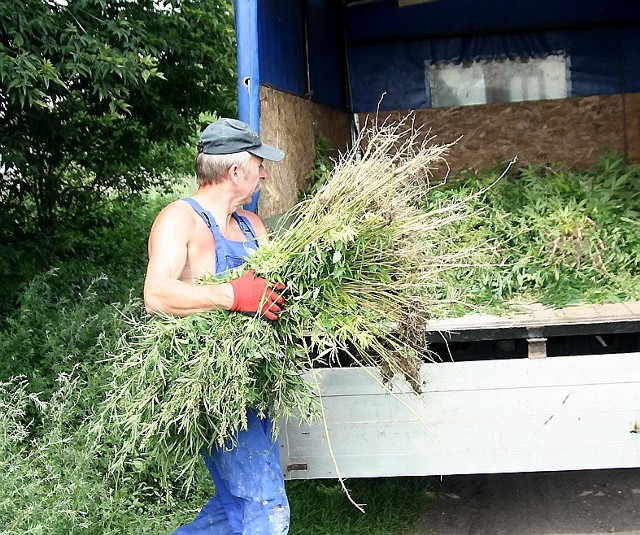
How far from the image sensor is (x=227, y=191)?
10.9ft

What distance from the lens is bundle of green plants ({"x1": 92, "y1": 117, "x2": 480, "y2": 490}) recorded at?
2.95 m

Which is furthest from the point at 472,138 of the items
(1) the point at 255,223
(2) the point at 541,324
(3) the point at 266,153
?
(3) the point at 266,153

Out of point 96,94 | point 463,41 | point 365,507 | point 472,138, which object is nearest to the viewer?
point 365,507

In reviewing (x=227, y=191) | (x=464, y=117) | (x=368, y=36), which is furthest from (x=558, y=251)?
(x=368, y=36)

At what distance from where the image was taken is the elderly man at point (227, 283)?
300 centimetres

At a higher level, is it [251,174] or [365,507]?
[251,174]

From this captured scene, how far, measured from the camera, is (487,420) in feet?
11.8

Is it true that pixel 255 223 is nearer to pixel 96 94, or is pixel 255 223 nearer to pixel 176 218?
pixel 176 218

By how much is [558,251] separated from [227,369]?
2.50 metres

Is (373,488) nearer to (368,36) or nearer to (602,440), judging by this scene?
(602,440)

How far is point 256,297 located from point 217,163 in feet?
2.08

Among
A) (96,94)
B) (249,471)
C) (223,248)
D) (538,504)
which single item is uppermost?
A: (96,94)

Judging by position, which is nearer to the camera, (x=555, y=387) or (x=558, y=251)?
(x=555, y=387)

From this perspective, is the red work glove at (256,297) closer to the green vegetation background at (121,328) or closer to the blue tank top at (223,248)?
the blue tank top at (223,248)
